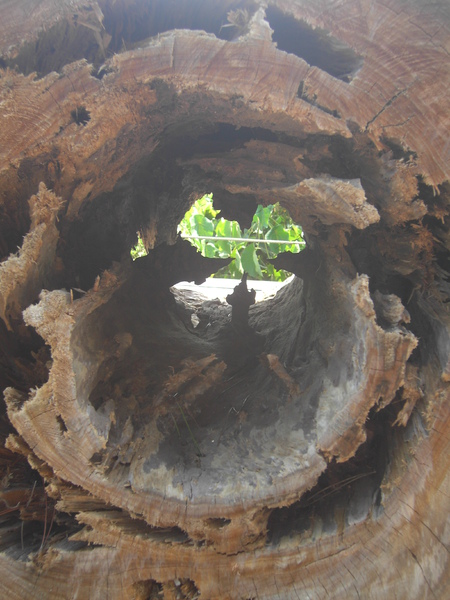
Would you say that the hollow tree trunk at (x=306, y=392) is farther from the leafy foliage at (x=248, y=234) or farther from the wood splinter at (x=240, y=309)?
the leafy foliage at (x=248, y=234)

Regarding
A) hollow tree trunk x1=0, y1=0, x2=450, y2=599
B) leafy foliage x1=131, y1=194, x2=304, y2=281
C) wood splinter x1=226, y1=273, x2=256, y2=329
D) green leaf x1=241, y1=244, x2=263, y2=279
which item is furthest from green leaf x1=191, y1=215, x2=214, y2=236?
hollow tree trunk x1=0, y1=0, x2=450, y2=599

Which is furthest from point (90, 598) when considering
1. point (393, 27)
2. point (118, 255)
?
point (393, 27)

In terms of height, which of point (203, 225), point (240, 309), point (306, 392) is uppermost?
point (306, 392)

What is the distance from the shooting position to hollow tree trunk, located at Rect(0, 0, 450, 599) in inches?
40.8

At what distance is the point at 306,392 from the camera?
131 centimetres

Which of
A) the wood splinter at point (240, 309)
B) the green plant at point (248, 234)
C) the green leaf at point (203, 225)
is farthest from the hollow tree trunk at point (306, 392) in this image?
the green leaf at point (203, 225)

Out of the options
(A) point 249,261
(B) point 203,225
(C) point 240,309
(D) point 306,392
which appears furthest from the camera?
(B) point 203,225

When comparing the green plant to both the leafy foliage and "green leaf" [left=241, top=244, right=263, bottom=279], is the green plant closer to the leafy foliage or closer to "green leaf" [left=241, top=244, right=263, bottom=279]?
the leafy foliage

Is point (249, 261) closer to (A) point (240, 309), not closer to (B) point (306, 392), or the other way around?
(A) point (240, 309)

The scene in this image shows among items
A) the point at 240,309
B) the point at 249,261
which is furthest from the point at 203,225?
the point at 240,309

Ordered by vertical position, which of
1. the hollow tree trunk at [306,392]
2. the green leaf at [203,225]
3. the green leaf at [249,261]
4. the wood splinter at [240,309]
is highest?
the hollow tree trunk at [306,392]

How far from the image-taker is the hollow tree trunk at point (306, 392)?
3.40 feet

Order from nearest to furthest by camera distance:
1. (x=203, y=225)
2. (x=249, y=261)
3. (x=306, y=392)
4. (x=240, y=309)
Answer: (x=306, y=392), (x=240, y=309), (x=249, y=261), (x=203, y=225)

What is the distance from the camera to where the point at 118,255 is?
5.26ft
